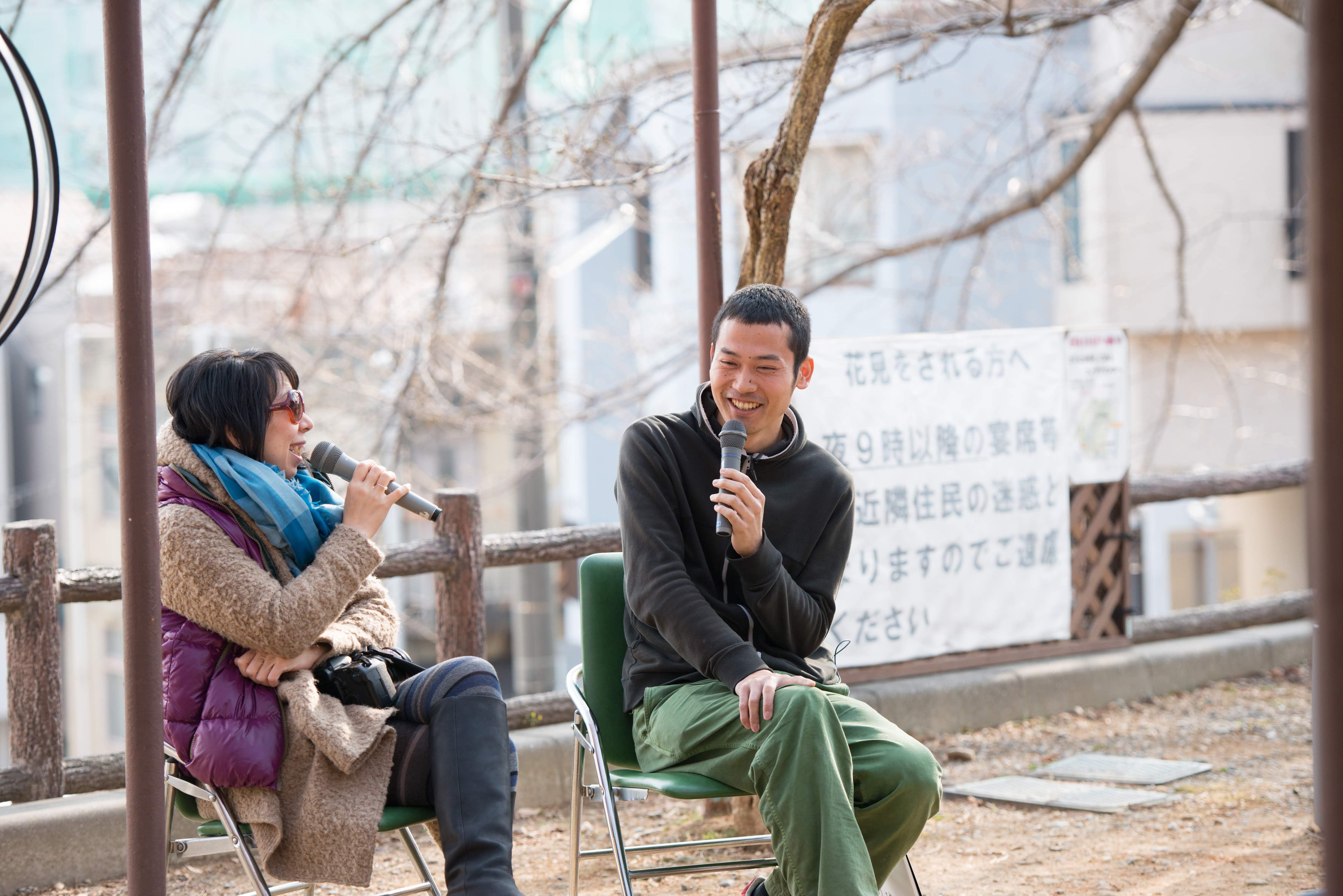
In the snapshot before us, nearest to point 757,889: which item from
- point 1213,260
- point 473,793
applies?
point 473,793

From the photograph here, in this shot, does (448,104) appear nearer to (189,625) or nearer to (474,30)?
(474,30)

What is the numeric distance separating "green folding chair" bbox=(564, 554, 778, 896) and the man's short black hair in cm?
61

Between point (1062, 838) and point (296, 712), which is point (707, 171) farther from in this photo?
point (1062, 838)

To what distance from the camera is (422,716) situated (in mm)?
2660

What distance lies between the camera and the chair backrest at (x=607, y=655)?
3004 mm

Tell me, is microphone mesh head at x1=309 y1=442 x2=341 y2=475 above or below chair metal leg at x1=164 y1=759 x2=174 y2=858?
above

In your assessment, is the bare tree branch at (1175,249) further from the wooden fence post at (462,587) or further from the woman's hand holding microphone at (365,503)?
the woman's hand holding microphone at (365,503)

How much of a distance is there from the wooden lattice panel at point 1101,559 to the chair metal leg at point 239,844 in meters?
4.12

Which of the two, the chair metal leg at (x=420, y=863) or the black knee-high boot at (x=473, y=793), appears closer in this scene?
the black knee-high boot at (x=473, y=793)

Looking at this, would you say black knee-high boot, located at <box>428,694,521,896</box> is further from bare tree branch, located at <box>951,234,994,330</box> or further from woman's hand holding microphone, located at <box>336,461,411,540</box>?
bare tree branch, located at <box>951,234,994,330</box>

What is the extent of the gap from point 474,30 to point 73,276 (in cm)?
290

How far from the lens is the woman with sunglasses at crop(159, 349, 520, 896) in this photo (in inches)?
97.7

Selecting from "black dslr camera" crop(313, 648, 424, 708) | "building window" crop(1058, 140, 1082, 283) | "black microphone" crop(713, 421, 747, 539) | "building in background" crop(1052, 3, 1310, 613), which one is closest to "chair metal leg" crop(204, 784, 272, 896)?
"black dslr camera" crop(313, 648, 424, 708)

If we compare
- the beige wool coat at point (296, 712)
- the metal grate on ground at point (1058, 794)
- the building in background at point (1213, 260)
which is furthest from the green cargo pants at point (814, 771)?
the building in background at point (1213, 260)
